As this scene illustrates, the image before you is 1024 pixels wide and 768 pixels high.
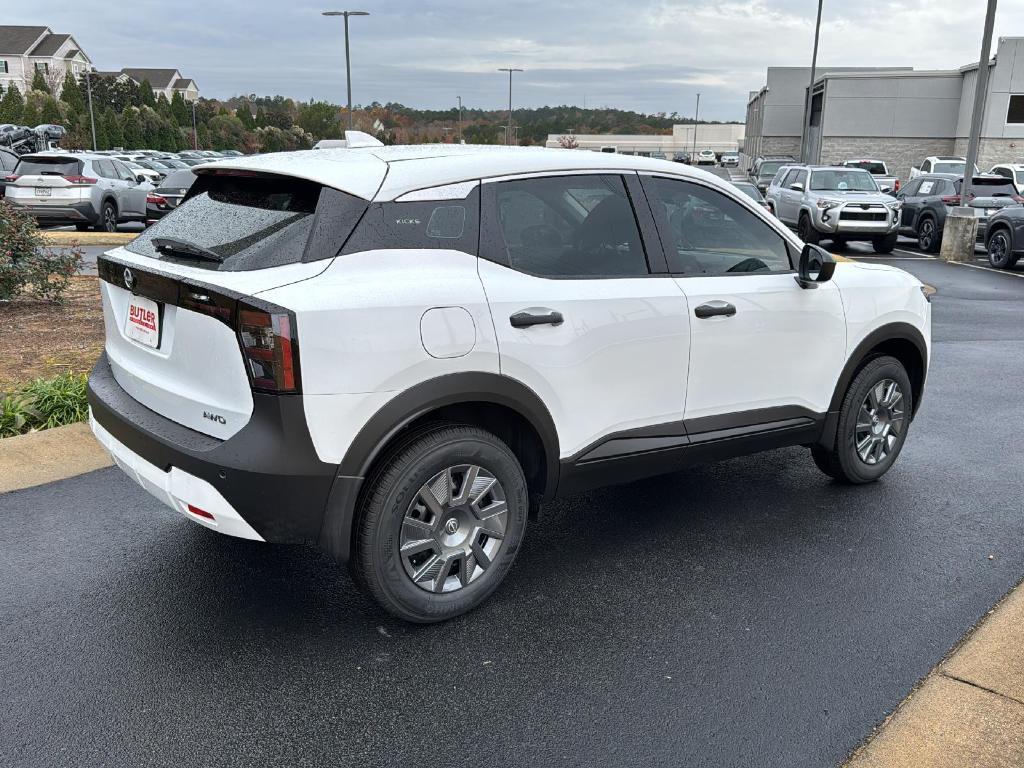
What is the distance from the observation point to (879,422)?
521 centimetres

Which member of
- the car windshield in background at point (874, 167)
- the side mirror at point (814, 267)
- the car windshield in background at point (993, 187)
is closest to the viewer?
the side mirror at point (814, 267)

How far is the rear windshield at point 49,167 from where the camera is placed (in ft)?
63.6

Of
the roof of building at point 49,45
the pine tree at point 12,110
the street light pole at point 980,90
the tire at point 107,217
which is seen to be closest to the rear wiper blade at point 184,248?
the street light pole at point 980,90

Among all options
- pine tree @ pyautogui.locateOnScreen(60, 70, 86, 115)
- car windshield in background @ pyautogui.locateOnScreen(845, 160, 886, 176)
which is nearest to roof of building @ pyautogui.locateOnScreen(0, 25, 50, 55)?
pine tree @ pyautogui.locateOnScreen(60, 70, 86, 115)

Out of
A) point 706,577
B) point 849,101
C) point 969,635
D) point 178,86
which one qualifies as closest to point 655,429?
point 706,577

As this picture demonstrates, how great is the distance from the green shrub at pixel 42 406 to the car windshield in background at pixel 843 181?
1840cm

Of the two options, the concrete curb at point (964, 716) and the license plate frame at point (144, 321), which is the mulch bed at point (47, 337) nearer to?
the license plate frame at point (144, 321)

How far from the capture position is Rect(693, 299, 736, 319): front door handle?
4.15 meters

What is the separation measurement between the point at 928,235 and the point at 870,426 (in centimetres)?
1749

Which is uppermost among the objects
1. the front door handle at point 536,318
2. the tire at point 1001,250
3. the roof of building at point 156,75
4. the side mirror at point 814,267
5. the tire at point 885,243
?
the roof of building at point 156,75

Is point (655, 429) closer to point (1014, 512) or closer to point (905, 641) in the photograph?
point (905, 641)

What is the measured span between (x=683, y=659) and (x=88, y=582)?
8.14 feet

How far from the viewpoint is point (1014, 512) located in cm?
495

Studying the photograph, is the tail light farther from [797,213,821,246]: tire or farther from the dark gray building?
the dark gray building
